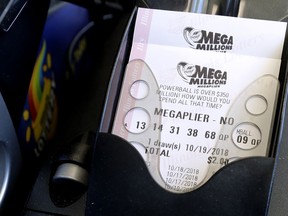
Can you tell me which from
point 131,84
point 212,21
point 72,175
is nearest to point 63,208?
point 72,175

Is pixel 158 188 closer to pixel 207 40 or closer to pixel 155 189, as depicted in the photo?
pixel 155 189

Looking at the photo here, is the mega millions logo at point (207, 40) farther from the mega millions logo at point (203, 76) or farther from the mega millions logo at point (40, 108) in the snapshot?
the mega millions logo at point (40, 108)

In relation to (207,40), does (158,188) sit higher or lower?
lower

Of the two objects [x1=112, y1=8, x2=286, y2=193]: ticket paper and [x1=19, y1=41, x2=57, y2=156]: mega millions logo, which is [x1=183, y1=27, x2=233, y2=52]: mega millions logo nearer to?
[x1=112, y1=8, x2=286, y2=193]: ticket paper

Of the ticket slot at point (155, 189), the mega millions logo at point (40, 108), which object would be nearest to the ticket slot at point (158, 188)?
the ticket slot at point (155, 189)

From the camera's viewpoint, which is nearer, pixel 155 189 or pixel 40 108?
pixel 155 189

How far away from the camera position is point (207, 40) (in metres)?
0.48

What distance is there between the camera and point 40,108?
0.63 m

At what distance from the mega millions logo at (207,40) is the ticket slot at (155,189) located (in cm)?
12

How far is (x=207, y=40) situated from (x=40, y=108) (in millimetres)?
271

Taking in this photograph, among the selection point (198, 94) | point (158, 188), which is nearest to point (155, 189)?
point (158, 188)

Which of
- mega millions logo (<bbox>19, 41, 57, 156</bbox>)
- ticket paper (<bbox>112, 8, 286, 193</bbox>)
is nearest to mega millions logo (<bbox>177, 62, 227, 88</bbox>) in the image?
ticket paper (<bbox>112, 8, 286, 193</bbox>)

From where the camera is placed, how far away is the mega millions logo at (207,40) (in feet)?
1.55

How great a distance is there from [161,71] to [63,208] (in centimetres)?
19
